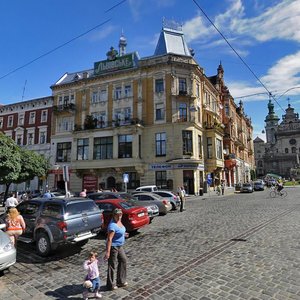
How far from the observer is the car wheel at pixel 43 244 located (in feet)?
28.7

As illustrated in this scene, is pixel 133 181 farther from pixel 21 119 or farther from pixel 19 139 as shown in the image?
pixel 21 119

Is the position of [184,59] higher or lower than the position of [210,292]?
higher

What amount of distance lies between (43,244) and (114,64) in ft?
115

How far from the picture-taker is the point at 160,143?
36.2 m

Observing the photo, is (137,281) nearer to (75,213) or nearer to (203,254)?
(203,254)

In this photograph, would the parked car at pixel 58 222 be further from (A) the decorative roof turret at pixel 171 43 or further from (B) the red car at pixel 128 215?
(A) the decorative roof turret at pixel 171 43

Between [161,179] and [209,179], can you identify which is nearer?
[161,179]

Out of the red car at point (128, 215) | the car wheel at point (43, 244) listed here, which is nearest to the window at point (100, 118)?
the red car at point (128, 215)

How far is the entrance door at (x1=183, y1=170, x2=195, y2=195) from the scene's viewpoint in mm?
35062

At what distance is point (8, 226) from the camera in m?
8.59

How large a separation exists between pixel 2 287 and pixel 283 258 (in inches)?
281

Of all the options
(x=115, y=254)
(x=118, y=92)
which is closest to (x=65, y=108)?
(x=118, y=92)

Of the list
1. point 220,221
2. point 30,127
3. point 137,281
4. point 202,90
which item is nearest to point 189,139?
point 202,90

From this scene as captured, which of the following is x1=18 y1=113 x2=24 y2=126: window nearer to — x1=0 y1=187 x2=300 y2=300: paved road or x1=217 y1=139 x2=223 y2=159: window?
x1=217 y1=139 x2=223 y2=159: window
